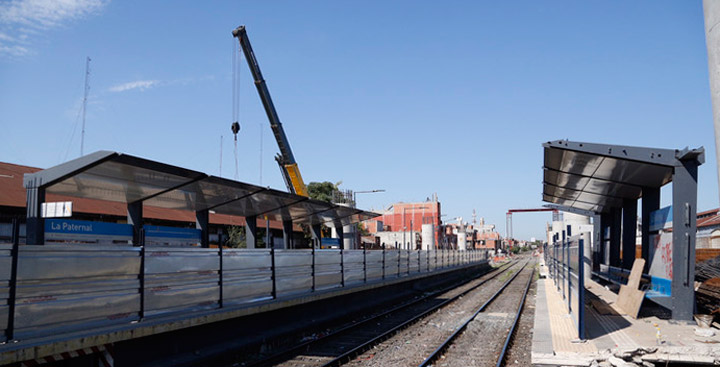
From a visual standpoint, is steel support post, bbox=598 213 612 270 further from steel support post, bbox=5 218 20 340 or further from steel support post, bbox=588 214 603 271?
steel support post, bbox=5 218 20 340

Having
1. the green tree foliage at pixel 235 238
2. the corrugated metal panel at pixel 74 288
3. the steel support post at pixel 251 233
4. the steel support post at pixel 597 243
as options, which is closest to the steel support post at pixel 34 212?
the corrugated metal panel at pixel 74 288

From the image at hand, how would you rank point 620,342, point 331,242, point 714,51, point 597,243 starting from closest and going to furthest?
point 714,51 → point 620,342 → point 331,242 → point 597,243

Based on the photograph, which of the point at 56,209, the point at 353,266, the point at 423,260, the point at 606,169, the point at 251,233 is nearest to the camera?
the point at 56,209

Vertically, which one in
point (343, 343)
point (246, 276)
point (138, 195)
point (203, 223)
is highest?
point (138, 195)

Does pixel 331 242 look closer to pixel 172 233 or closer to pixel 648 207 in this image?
pixel 172 233

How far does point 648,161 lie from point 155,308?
32.2 ft

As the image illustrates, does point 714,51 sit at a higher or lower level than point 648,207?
higher

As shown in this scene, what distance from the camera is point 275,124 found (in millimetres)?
37625

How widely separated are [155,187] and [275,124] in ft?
85.1

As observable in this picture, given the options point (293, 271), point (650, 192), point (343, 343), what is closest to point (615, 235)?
point (650, 192)

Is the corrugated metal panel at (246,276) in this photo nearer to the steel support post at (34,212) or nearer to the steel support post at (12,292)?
the steel support post at (34,212)

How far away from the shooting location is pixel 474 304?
2169 centimetres

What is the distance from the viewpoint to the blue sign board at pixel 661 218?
12320 millimetres

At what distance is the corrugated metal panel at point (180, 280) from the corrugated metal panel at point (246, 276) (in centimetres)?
38
